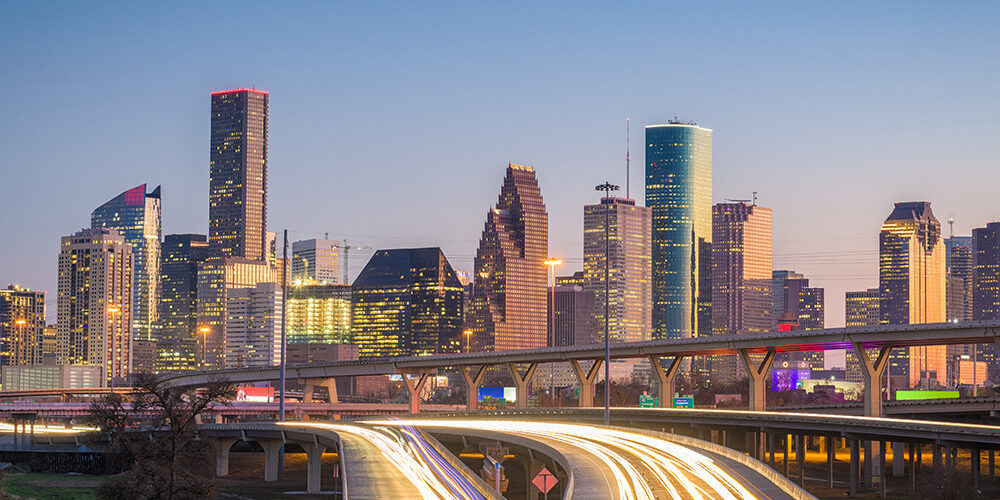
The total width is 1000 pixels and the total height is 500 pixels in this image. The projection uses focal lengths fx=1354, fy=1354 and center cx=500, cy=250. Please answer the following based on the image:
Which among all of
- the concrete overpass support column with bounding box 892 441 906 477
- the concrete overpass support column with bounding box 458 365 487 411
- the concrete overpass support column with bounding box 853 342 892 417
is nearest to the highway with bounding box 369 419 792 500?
the concrete overpass support column with bounding box 853 342 892 417

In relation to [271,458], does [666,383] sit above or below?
above

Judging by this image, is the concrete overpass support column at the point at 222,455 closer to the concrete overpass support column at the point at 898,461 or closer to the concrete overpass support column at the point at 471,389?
the concrete overpass support column at the point at 471,389

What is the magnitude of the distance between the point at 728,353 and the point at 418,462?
78474 mm

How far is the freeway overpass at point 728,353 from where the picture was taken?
398ft

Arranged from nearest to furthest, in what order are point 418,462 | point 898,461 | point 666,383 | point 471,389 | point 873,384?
point 418,462
point 873,384
point 898,461
point 666,383
point 471,389

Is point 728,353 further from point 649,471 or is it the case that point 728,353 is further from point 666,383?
point 649,471

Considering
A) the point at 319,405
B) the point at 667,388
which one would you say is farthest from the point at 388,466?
the point at 319,405

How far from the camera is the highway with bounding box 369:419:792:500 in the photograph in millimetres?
57969

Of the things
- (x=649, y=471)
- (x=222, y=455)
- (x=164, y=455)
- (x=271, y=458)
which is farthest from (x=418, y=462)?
(x=222, y=455)

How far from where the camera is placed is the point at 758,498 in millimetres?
56438

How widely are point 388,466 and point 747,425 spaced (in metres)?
51.1

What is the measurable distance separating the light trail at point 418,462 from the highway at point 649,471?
5.60 m

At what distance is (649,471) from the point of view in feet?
220

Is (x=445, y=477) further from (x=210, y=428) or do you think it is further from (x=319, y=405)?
(x=319, y=405)
